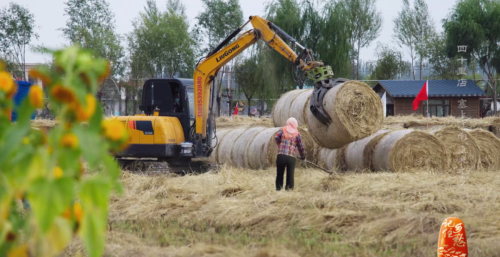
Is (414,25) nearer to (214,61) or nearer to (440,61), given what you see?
(440,61)

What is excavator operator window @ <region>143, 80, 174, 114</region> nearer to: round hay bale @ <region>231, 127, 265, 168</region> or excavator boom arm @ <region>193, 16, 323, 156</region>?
excavator boom arm @ <region>193, 16, 323, 156</region>

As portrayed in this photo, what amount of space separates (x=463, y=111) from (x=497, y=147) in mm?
35538

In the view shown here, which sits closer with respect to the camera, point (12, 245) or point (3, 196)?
point (3, 196)

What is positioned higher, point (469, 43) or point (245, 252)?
point (469, 43)

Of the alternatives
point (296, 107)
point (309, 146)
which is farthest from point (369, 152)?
point (296, 107)

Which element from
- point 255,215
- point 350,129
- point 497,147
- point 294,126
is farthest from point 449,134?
point 255,215

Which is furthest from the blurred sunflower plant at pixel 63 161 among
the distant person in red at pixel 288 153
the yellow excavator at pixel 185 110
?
the yellow excavator at pixel 185 110

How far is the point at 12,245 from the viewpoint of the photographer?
2.14 m

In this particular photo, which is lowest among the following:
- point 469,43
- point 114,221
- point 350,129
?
point 114,221

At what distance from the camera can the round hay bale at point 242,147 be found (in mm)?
17031

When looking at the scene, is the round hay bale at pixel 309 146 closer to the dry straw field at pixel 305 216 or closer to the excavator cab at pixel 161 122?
the excavator cab at pixel 161 122

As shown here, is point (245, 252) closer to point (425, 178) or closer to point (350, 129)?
point (425, 178)

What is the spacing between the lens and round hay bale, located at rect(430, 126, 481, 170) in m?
15.4

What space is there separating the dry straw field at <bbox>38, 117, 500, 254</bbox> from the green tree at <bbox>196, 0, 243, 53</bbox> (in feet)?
125
